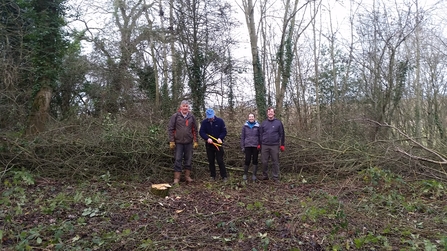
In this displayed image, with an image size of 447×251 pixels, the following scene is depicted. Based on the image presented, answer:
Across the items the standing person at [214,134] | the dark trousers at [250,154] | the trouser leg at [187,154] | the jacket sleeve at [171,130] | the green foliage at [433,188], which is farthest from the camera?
the dark trousers at [250,154]

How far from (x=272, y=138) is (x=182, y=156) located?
193cm

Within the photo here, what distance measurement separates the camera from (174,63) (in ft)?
48.1

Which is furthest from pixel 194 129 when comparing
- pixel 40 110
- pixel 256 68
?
pixel 256 68

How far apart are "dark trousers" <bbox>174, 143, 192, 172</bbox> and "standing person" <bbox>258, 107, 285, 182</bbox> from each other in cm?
152

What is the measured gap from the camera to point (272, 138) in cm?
709

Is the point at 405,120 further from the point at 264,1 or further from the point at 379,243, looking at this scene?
the point at 379,243

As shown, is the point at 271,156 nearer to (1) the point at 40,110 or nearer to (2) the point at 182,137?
(2) the point at 182,137

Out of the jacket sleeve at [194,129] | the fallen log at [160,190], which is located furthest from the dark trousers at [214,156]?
the fallen log at [160,190]

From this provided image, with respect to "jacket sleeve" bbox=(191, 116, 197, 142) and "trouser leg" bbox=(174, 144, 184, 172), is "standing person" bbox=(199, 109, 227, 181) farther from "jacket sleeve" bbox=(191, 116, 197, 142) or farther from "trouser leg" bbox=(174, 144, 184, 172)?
"trouser leg" bbox=(174, 144, 184, 172)

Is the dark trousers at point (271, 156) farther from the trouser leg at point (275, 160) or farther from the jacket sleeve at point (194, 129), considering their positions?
the jacket sleeve at point (194, 129)

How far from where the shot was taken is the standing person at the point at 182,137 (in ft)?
22.2

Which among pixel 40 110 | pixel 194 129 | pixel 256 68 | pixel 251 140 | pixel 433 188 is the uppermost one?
pixel 256 68

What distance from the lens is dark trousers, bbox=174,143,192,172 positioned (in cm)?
679

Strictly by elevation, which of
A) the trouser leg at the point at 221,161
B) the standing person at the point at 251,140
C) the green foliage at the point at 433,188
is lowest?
the green foliage at the point at 433,188
